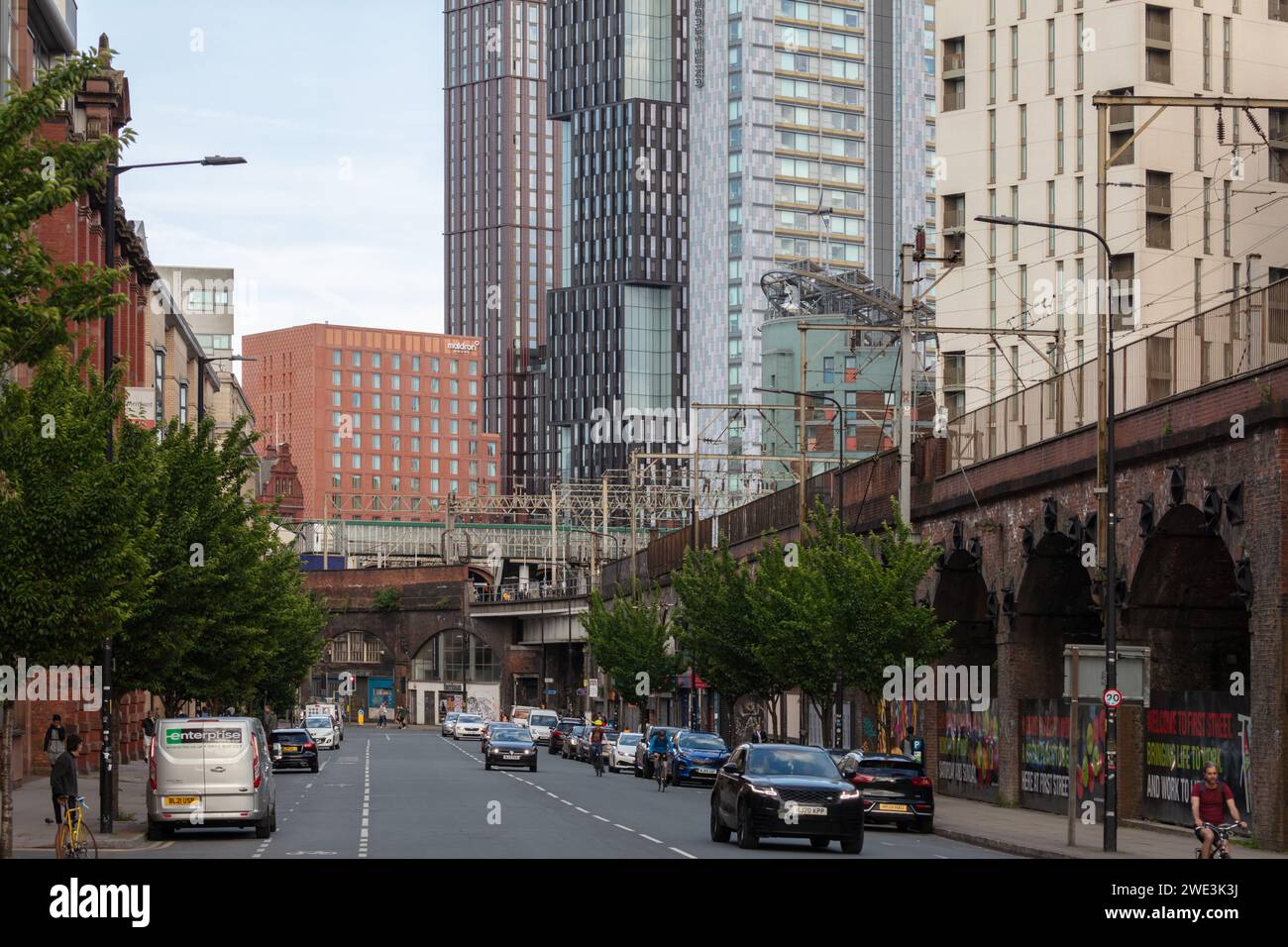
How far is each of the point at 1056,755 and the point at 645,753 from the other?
21143 mm

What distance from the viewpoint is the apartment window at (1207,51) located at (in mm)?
75125

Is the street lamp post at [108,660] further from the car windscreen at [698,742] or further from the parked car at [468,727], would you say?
the parked car at [468,727]

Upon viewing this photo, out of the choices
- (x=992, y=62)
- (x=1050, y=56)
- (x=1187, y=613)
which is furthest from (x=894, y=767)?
(x=992, y=62)

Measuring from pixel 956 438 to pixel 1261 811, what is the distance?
64.2ft

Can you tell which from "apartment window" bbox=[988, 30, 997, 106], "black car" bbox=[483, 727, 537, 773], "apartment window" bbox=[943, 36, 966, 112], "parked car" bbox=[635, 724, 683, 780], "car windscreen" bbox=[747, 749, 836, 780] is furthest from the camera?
"apartment window" bbox=[943, 36, 966, 112]

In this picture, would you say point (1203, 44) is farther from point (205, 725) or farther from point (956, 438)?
point (205, 725)

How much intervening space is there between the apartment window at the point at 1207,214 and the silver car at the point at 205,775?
53.0m

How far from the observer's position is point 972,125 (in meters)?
85.3

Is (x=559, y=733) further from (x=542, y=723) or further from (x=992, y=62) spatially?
(x=992, y=62)

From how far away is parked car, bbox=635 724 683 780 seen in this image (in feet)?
187

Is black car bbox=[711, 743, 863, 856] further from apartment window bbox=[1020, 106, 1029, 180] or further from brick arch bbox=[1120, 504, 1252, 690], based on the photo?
apartment window bbox=[1020, 106, 1029, 180]

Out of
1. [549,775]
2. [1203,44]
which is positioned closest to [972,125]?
[1203,44]

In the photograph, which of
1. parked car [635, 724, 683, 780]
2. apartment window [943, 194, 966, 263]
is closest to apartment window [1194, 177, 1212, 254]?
apartment window [943, 194, 966, 263]

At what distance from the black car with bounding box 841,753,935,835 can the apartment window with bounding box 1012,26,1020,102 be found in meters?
52.9
